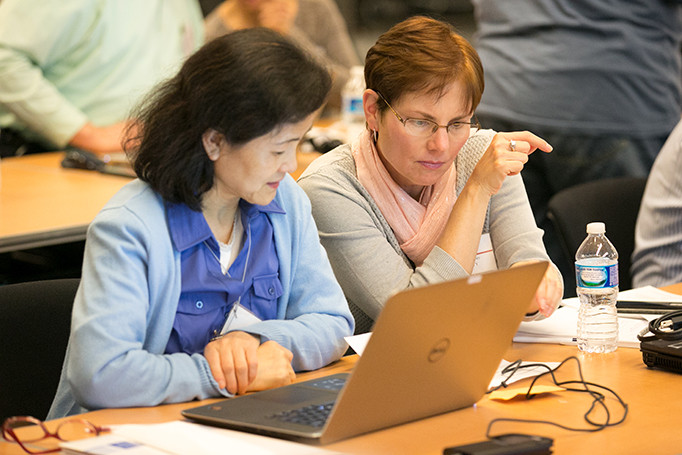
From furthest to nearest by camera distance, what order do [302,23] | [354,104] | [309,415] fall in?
1. [302,23]
2. [354,104]
3. [309,415]

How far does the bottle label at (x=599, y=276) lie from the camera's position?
1812 millimetres

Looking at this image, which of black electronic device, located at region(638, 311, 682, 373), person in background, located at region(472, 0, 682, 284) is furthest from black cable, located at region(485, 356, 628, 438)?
person in background, located at region(472, 0, 682, 284)

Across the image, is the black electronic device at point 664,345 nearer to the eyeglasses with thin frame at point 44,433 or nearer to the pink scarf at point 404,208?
the pink scarf at point 404,208

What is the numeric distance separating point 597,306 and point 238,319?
708mm

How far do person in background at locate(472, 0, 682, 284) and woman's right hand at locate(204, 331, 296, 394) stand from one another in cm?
206

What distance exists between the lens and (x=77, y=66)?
12.9ft

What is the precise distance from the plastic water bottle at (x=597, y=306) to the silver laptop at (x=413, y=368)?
1.38ft

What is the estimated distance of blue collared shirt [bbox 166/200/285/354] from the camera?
5.28 ft

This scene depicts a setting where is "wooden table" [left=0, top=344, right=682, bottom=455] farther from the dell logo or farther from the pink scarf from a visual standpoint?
the pink scarf

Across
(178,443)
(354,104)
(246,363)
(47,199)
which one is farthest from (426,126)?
(354,104)

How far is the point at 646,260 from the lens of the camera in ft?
8.86

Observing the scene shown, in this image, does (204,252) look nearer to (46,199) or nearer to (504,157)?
(504,157)

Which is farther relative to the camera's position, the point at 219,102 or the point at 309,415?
the point at 219,102

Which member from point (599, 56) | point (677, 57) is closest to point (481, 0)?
point (599, 56)
